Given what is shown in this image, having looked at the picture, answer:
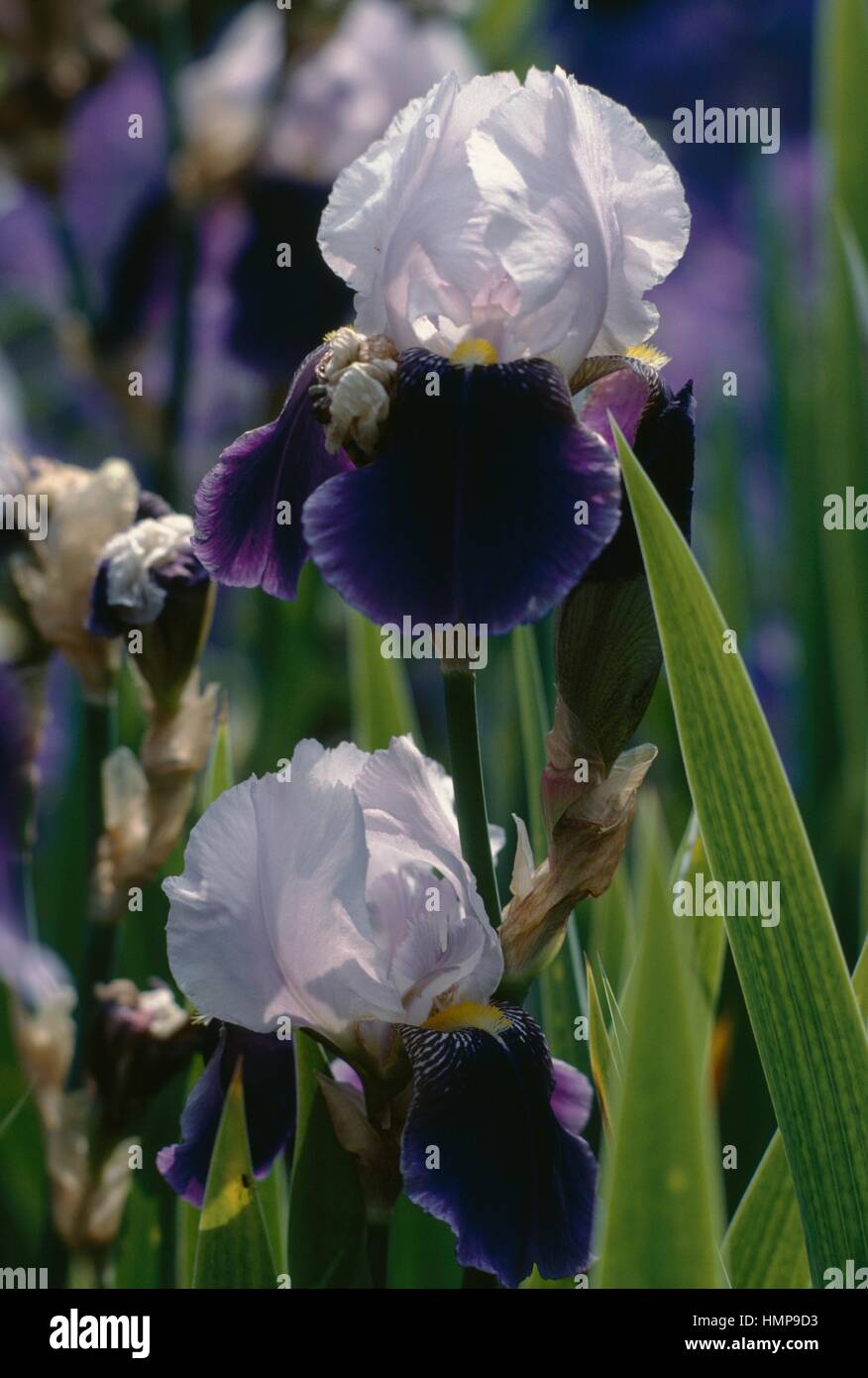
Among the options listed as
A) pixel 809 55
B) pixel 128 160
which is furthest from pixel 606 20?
pixel 128 160

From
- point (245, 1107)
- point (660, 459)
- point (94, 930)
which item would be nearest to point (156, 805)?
point (94, 930)

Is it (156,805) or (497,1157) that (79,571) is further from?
(497,1157)

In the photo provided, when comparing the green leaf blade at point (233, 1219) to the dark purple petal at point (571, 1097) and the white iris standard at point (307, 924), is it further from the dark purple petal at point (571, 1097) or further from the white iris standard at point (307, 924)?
the dark purple petal at point (571, 1097)

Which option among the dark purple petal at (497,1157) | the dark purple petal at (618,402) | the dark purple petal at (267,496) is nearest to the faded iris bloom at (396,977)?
the dark purple petal at (497,1157)

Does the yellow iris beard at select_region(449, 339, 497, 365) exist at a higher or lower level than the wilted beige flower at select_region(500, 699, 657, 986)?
higher

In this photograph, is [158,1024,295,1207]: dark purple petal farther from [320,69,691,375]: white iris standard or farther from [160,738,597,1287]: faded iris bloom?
[320,69,691,375]: white iris standard

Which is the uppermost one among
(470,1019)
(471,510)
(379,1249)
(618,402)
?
(618,402)

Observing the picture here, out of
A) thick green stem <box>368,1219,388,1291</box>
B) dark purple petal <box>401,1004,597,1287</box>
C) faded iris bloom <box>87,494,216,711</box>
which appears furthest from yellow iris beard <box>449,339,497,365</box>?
thick green stem <box>368,1219,388,1291</box>
